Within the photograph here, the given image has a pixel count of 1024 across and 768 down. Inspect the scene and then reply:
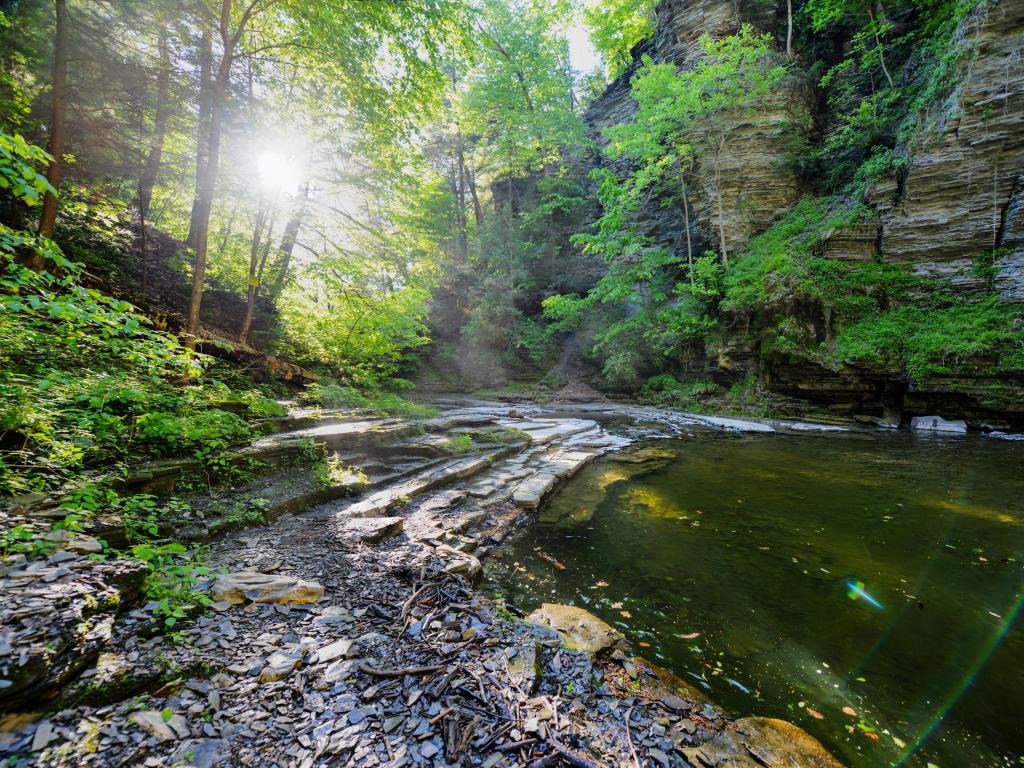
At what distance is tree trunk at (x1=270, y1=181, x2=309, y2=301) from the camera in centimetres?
839

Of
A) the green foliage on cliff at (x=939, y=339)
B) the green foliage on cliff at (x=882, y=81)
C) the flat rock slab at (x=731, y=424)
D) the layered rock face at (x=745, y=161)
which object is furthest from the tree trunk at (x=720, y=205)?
the flat rock slab at (x=731, y=424)

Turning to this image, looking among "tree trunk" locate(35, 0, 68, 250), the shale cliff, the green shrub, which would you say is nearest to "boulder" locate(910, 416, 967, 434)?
the shale cliff

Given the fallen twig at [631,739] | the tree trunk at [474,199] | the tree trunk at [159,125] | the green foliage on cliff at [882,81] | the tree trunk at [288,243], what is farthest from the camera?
the tree trunk at [474,199]

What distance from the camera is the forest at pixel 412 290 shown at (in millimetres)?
2109

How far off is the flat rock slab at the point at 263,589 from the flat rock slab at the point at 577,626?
1653 millimetres

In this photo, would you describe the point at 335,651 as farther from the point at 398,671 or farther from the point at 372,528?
the point at 372,528

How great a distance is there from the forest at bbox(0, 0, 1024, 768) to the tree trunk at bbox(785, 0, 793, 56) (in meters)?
0.34

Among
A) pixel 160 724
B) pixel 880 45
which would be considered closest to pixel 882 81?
pixel 880 45

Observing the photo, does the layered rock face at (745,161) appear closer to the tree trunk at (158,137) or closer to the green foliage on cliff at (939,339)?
the green foliage on cliff at (939,339)

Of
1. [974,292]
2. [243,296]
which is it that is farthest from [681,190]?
[243,296]

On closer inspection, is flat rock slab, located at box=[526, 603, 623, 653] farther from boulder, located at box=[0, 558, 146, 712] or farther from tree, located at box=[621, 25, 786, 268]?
tree, located at box=[621, 25, 786, 268]

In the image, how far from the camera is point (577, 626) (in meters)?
2.76

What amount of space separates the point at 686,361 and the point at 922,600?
47.6ft

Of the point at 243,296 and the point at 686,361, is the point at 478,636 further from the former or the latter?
the point at 686,361
